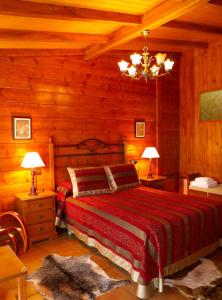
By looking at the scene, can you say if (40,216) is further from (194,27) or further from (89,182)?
(194,27)

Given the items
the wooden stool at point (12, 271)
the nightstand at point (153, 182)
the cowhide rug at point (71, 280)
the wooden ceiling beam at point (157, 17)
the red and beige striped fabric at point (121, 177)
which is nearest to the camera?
the wooden stool at point (12, 271)

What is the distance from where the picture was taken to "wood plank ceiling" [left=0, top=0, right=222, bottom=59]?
7.65 feet

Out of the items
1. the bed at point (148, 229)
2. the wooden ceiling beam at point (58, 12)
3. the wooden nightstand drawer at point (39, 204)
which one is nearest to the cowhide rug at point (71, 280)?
the bed at point (148, 229)

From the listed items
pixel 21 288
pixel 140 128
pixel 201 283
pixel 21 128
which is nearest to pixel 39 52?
pixel 21 128

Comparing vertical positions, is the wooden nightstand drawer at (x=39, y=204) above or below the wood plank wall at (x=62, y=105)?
below

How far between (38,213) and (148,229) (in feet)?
5.29

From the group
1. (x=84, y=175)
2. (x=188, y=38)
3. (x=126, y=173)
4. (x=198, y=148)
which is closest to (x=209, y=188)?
(x=198, y=148)

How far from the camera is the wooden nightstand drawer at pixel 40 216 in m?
3.24

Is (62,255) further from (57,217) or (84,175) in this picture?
(84,175)

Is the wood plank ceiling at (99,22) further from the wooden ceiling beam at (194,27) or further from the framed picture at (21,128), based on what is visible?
the framed picture at (21,128)

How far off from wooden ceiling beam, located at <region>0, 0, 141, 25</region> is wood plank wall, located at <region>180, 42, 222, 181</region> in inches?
87.1

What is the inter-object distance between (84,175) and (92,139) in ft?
2.65

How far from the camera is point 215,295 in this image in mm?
2205

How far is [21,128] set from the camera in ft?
11.5
